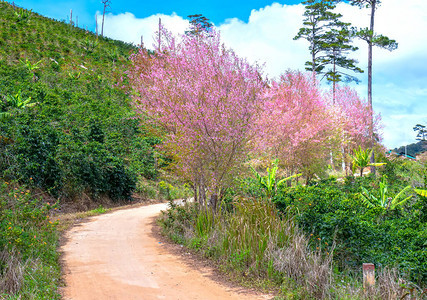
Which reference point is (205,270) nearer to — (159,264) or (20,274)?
(159,264)

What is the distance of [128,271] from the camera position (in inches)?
281

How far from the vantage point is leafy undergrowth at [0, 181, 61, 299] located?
17.6 feet

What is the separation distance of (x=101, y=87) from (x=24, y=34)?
9.87m

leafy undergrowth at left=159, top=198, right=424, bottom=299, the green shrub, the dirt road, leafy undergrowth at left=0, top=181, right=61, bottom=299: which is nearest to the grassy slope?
leafy undergrowth at left=0, top=181, right=61, bottom=299

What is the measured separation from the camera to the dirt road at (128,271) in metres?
6.01

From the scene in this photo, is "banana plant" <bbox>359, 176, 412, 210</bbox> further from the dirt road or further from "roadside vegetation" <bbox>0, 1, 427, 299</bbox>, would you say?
the dirt road

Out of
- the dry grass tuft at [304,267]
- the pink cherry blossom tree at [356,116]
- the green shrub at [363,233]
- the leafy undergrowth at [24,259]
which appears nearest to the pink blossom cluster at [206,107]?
the green shrub at [363,233]

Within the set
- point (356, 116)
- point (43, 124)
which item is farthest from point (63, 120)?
point (356, 116)

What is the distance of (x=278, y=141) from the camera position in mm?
15695

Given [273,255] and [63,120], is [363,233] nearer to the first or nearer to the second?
[273,255]

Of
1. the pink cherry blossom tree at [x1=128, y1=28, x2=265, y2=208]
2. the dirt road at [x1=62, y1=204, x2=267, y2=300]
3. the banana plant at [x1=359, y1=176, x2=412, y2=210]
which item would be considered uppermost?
the pink cherry blossom tree at [x1=128, y1=28, x2=265, y2=208]

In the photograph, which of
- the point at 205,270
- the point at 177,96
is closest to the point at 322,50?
the point at 177,96

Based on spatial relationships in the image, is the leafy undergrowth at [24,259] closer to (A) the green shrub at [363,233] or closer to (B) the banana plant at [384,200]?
(A) the green shrub at [363,233]

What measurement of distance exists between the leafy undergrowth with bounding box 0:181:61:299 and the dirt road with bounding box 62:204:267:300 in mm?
358
